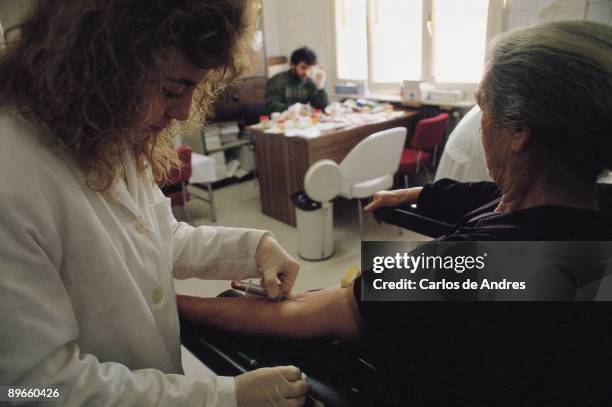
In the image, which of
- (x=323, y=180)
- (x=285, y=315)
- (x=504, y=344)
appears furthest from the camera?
(x=323, y=180)

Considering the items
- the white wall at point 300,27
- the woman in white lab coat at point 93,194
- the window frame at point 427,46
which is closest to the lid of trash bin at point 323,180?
the window frame at point 427,46

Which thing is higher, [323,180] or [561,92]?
[561,92]

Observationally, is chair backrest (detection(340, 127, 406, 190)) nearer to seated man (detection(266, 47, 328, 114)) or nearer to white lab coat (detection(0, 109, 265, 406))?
seated man (detection(266, 47, 328, 114))

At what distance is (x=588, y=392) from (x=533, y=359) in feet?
0.32

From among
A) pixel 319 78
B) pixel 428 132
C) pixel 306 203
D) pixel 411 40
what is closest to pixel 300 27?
pixel 319 78

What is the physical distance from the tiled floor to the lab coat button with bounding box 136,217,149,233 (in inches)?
51.1

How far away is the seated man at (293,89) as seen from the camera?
4004mm

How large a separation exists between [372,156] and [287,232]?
0.95 meters

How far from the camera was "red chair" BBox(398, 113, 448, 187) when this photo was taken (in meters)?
3.12

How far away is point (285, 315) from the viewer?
943 mm

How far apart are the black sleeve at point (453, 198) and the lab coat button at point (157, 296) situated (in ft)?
2.91

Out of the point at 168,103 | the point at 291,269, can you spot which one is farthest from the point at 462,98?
the point at 168,103

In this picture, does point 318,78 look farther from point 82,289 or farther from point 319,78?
point 82,289

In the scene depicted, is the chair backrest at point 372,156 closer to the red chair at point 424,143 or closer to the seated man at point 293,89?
the red chair at point 424,143
